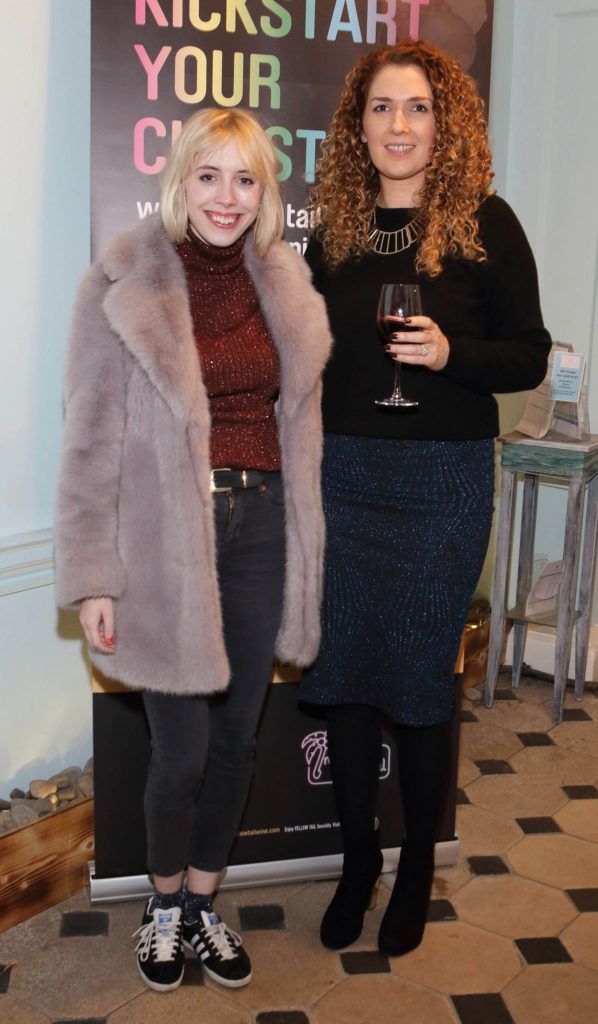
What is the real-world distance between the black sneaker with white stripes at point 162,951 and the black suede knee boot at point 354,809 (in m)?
0.33

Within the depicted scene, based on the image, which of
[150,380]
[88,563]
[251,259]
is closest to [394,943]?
[88,563]

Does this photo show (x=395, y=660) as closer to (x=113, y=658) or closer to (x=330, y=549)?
(x=330, y=549)

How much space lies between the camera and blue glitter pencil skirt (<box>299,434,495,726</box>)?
6.72 feet

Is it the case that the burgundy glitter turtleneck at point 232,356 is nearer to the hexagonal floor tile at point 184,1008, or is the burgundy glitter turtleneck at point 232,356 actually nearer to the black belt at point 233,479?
the black belt at point 233,479

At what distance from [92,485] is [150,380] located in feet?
0.68

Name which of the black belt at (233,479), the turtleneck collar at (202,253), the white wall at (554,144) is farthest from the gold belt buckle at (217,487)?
the white wall at (554,144)

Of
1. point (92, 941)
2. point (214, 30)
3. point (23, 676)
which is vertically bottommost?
point (92, 941)

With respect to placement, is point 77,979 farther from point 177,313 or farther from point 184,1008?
point 177,313

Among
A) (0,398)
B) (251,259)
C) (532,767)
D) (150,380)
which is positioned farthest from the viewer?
(532,767)

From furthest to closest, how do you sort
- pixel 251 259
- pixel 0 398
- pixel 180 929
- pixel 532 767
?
pixel 532 767 < pixel 0 398 < pixel 180 929 < pixel 251 259

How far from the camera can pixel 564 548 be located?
3.49m

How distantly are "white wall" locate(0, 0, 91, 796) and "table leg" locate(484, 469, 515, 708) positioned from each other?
5.10 feet

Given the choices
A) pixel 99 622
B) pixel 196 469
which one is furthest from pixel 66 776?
pixel 196 469

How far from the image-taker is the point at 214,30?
2467 mm
